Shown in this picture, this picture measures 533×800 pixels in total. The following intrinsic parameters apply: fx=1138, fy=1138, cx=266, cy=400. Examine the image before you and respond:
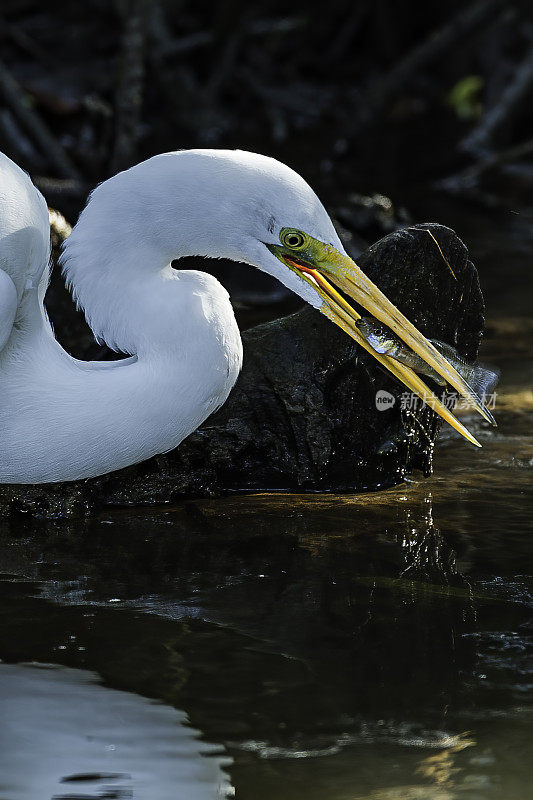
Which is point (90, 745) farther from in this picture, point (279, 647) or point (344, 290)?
point (344, 290)

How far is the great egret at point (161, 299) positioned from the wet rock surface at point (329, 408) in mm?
874

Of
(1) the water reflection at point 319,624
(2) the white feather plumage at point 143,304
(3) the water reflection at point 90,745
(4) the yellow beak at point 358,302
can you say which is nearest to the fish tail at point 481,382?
(1) the water reflection at point 319,624

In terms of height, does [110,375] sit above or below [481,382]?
above

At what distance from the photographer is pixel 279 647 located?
130 inches

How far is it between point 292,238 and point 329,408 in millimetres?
1386

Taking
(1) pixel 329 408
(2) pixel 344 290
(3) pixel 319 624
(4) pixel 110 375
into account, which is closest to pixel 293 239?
(2) pixel 344 290

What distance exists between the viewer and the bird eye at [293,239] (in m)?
3.31

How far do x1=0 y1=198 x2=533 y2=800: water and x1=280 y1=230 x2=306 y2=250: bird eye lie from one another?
1.13 m

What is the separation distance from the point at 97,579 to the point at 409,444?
1.51 metres

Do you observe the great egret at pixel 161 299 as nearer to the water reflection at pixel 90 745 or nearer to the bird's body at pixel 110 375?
the bird's body at pixel 110 375

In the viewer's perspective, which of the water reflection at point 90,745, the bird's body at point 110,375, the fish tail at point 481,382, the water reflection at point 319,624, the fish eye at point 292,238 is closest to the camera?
the water reflection at point 90,745

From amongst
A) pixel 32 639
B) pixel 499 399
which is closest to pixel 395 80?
pixel 499 399

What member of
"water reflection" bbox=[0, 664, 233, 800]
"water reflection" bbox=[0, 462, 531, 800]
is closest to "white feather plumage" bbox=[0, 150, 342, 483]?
"water reflection" bbox=[0, 462, 531, 800]

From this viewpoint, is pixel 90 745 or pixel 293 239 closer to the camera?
pixel 90 745
